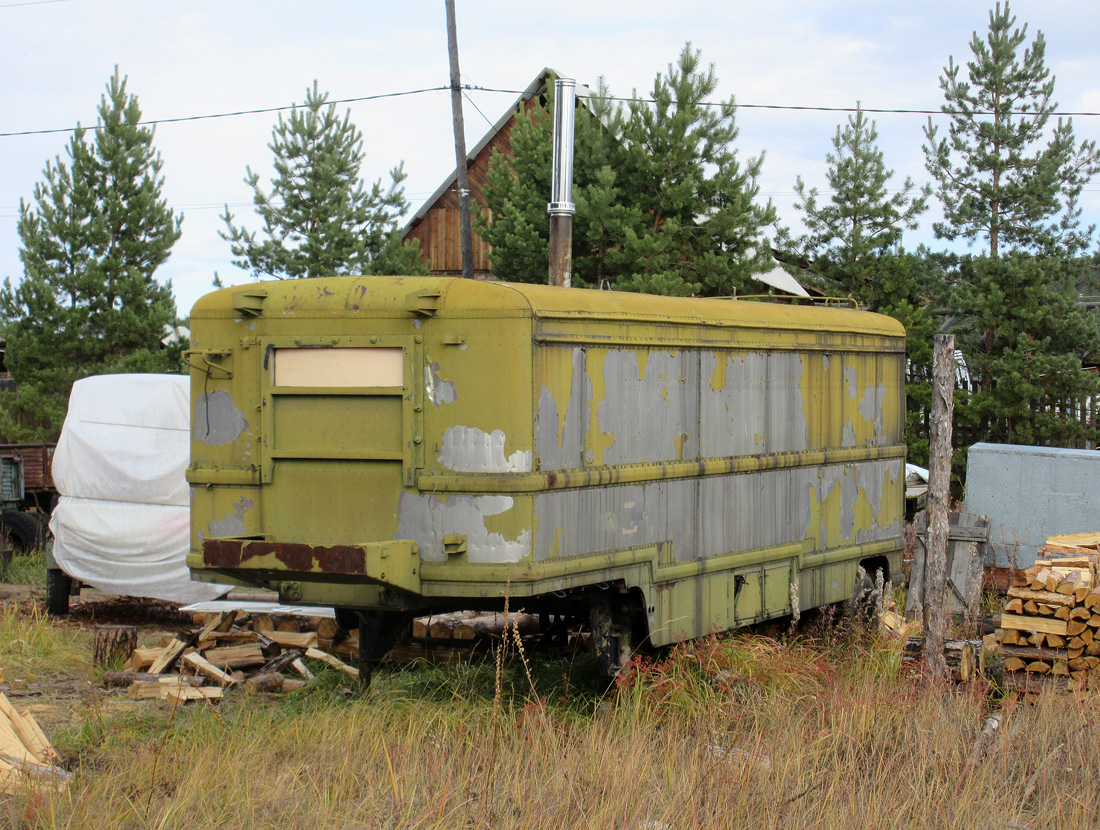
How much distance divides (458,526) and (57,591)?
6.83 meters

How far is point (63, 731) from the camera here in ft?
22.8

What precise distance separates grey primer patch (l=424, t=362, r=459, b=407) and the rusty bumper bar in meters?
0.80

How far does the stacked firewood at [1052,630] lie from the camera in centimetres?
813

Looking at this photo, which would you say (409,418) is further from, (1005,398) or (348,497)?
(1005,398)

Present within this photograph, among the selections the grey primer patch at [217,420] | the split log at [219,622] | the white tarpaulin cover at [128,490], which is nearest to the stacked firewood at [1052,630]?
the grey primer patch at [217,420]

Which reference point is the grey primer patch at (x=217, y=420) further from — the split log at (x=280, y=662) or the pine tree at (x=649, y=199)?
the pine tree at (x=649, y=199)

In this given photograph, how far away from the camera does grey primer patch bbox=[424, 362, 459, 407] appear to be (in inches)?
257

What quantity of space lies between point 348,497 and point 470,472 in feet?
2.51

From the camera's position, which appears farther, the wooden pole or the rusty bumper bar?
the wooden pole

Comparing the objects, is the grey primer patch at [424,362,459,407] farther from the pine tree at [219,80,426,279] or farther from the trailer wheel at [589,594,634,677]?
the pine tree at [219,80,426,279]

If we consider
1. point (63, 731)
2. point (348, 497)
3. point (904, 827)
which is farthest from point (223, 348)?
point (904, 827)

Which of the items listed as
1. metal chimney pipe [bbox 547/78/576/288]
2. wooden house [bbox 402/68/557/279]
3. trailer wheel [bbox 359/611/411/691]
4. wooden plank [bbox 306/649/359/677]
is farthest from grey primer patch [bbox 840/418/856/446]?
wooden house [bbox 402/68/557/279]

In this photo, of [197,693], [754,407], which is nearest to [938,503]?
[754,407]

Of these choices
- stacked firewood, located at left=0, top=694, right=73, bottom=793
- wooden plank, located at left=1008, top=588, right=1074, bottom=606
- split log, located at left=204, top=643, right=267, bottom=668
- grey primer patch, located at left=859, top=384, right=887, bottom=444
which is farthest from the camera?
grey primer patch, located at left=859, top=384, right=887, bottom=444
